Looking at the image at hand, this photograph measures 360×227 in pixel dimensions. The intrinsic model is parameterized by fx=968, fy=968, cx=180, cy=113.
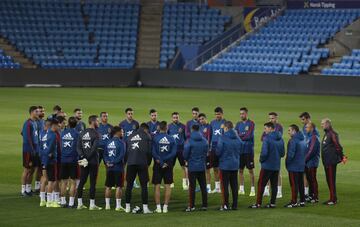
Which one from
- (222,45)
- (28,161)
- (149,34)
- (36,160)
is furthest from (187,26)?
(28,161)

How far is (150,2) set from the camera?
76.8 meters

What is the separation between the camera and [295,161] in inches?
891

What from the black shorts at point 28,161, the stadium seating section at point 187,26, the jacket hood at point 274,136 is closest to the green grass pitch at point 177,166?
the black shorts at point 28,161

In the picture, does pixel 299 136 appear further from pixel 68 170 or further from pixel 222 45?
pixel 222 45

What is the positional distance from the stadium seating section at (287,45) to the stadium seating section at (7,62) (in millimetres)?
13171

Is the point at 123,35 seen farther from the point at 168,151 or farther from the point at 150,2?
the point at 168,151

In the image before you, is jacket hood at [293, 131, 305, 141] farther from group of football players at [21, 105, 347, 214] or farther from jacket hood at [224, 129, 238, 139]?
jacket hood at [224, 129, 238, 139]

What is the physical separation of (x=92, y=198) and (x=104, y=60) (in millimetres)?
50569

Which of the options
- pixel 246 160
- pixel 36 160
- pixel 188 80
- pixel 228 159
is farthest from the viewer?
pixel 188 80

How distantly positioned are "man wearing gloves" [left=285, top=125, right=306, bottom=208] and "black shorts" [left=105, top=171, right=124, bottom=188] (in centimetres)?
392

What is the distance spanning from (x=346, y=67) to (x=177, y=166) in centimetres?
3343

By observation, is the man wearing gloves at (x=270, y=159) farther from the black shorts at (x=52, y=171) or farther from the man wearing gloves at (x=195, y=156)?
the black shorts at (x=52, y=171)

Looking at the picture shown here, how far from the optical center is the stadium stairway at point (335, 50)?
64.5 meters

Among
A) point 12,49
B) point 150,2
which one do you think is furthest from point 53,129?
point 150,2
